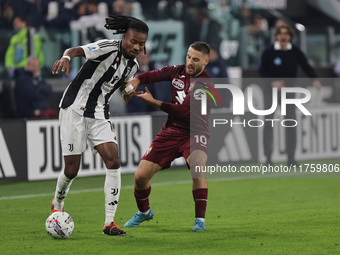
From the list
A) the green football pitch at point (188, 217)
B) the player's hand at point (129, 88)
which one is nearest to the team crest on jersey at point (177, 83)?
the player's hand at point (129, 88)

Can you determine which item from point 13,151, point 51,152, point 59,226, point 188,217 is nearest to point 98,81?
point 59,226

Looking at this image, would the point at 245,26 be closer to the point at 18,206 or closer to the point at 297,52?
the point at 297,52

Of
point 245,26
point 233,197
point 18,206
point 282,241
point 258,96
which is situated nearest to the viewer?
point 282,241

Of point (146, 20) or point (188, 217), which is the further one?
point (146, 20)

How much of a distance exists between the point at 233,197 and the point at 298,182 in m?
2.05

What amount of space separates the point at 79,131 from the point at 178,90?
1097mm

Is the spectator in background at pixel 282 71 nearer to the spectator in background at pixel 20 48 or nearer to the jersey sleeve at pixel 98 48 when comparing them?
the spectator in background at pixel 20 48

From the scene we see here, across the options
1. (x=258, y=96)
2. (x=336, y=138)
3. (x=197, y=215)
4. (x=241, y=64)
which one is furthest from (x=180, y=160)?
(x=197, y=215)

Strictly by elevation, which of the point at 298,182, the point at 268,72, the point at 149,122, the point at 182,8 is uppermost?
the point at 182,8

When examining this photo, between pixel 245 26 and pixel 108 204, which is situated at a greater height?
pixel 245 26

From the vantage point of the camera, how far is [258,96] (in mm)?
14531

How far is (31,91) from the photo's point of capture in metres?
13.4

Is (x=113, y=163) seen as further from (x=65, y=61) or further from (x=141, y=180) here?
(x=65, y=61)

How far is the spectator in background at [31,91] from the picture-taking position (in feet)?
43.7
